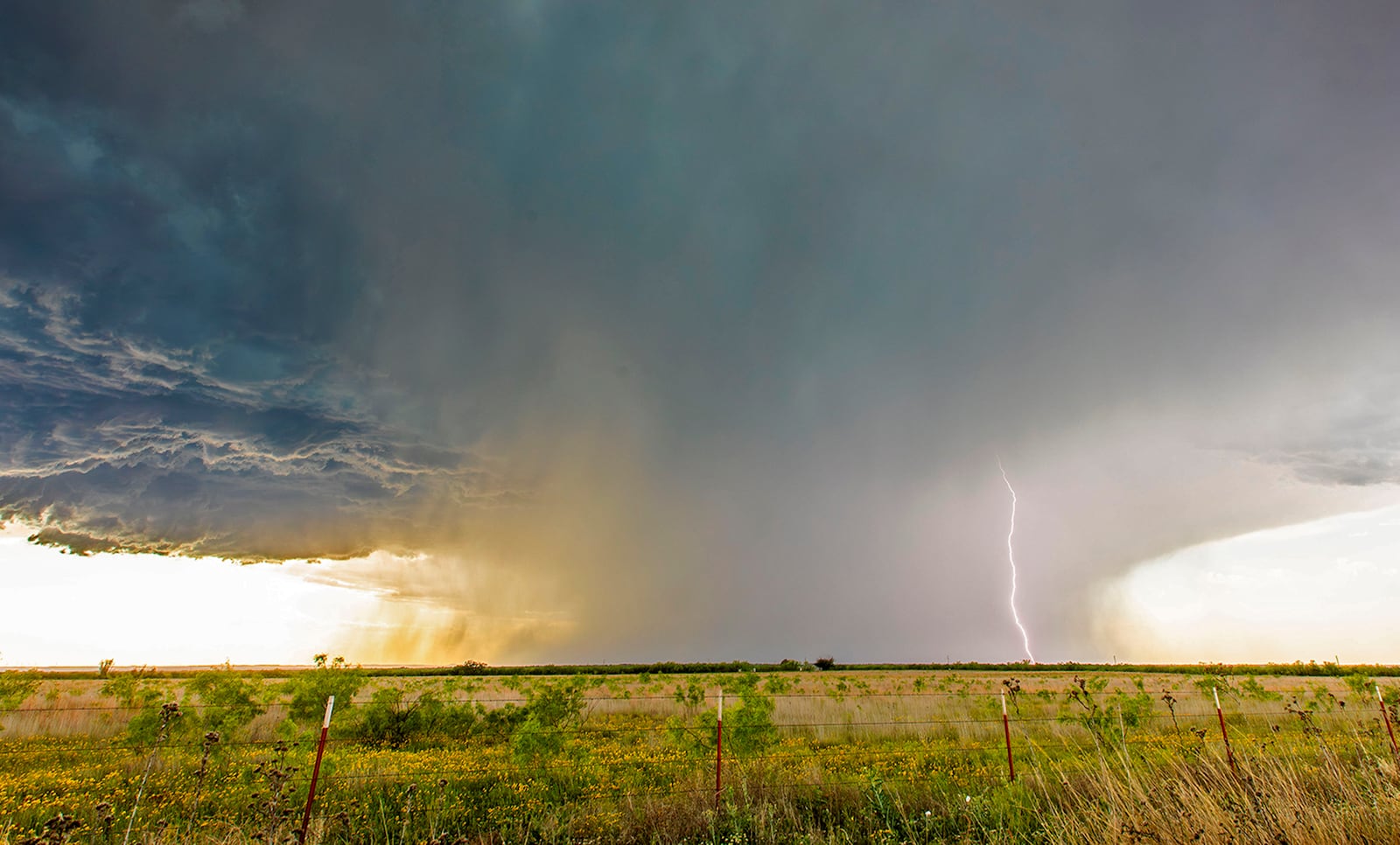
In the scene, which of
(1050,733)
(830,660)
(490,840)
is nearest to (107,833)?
(490,840)

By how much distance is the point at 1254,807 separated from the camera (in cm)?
784

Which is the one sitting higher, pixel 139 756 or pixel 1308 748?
pixel 1308 748

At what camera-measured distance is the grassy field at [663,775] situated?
Result: 808 centimetres

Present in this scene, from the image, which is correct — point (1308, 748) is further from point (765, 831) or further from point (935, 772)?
point (765, 831)

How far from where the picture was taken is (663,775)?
15367 millimetres

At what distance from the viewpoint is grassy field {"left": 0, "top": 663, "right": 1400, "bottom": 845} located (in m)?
8.08

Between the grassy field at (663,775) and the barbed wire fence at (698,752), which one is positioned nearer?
the grassy field at (663,775)

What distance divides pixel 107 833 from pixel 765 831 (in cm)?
1085

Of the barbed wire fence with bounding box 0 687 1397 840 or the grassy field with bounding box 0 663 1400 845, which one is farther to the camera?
the barbed wire fence with bounding box 0 687 1397 840

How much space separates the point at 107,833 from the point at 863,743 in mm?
18909

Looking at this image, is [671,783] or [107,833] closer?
[107,833]

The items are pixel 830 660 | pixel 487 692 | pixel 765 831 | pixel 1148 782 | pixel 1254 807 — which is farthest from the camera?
pixel 830 660

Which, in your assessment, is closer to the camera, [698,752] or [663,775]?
[663,775]

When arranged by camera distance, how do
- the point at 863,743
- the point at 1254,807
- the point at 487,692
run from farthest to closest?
the point at 487,692 < the point at 863,743 < the point at 1254,807
